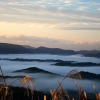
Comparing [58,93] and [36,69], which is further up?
[58,93]

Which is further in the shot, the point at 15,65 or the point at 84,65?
the point at 84,65

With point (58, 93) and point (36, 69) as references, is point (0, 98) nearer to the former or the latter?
point (58, 93)

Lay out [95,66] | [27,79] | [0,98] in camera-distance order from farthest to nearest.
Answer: [95,66]
[0,98]
[27,79]

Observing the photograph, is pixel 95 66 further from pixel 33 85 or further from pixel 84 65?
pixel 33 85

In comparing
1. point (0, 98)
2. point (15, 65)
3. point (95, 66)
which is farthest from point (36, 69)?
point (0, 98)

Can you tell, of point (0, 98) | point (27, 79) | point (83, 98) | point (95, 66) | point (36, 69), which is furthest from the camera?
point (95, 66)

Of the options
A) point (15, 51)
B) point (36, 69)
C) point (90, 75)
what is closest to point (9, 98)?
point (90, 75)

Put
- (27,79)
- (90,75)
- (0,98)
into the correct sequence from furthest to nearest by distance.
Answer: (90,75) → (0,98) → (27,79)

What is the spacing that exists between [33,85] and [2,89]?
426 millimetres

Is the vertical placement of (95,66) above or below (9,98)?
below

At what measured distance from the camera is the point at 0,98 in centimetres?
429

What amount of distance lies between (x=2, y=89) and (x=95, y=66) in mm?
191300

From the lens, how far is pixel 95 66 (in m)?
193

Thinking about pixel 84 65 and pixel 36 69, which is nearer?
pixel 36 69
